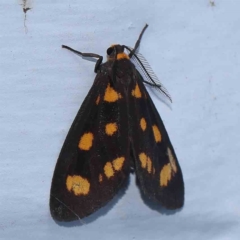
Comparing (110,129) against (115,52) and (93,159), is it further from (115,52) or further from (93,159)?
(115,52)

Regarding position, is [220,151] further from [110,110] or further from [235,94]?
[110,110]

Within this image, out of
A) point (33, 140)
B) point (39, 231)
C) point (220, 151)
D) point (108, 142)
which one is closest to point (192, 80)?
point (220, 151)

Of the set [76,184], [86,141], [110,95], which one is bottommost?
[76,184]

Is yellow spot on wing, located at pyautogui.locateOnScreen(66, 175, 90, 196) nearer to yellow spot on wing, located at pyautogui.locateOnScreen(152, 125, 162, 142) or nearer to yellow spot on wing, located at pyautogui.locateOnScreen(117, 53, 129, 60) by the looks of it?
yellow spot on wing, located at pyautogui.locateOnScreen(152, 125, 162, 142)

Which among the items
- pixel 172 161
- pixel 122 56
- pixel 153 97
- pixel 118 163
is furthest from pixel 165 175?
pixel 122 56

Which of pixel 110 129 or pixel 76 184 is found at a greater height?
pixel 110 129

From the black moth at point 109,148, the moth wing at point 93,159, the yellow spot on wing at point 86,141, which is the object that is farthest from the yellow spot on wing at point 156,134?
the yellow spot on wing at point 86,141
